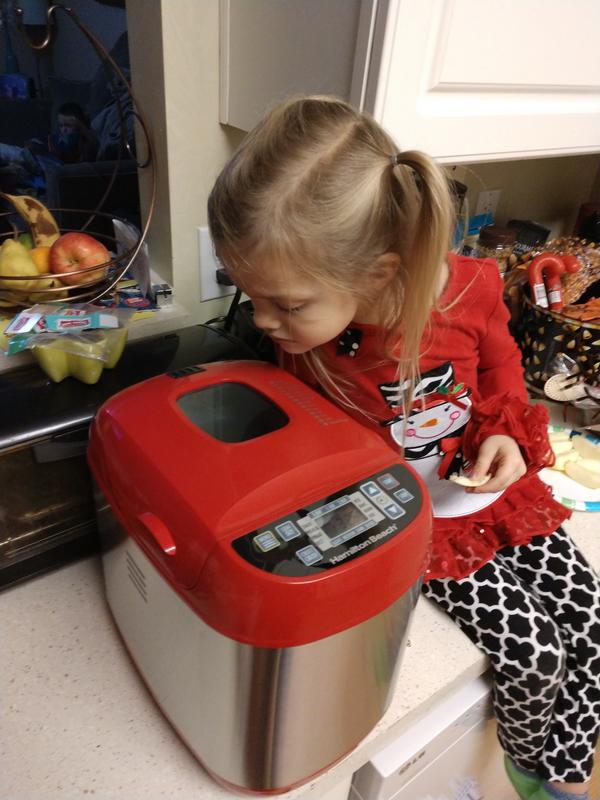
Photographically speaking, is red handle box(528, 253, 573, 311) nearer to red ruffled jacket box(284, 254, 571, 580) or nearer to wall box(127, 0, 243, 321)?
red ruffled jacket box(284, 254, 571, 580)

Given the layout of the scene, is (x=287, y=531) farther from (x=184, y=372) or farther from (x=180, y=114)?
(x=180, y=114)

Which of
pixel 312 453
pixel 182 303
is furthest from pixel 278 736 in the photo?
pixel 182 303

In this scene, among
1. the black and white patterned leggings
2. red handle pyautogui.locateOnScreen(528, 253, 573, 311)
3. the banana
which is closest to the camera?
the black and white patterned leggings

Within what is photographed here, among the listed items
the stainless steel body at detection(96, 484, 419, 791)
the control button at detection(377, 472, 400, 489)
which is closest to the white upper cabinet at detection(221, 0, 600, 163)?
the control button at detection(377, 472, 400, 489)

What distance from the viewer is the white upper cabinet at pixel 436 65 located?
55cm

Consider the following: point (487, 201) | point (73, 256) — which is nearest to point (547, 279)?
point (487, 201)

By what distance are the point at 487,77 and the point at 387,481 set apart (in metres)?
0.48

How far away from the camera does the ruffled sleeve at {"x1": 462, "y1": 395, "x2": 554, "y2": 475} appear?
676 mm

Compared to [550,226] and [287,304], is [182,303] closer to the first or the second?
[287,304]

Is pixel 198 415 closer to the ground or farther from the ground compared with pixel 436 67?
closer to the ground

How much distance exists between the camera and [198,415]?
20.0 inches

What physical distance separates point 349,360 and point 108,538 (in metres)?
0.35

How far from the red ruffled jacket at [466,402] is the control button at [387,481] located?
265 mm

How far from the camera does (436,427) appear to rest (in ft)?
2.41
